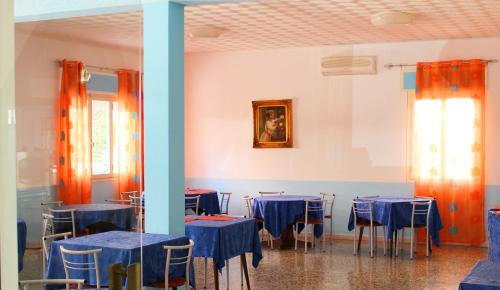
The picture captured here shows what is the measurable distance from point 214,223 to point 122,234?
141 centimetres

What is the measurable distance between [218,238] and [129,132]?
1511 millimetres

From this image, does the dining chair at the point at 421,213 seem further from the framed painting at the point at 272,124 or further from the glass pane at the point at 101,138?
the glass pane at the point at 101,138

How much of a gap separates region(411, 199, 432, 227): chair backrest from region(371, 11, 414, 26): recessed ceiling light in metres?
2.59

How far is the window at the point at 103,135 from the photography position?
17.1 feet

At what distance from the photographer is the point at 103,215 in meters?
5.77

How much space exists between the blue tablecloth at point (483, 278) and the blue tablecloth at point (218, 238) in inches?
114

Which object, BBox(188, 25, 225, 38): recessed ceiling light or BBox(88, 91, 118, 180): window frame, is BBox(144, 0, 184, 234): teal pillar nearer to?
BBox(88, 91, 118, 180): window frame

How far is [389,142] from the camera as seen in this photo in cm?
1077

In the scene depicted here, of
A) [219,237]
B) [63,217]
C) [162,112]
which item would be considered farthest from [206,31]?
[63,217]

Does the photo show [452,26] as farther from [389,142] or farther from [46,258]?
[46,258]

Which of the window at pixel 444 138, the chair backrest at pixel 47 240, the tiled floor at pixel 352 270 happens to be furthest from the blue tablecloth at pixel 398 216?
the chair backrest at pixel 47 240

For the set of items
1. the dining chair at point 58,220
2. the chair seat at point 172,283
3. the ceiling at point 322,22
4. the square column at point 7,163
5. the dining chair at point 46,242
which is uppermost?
the ceiling at point 322,22

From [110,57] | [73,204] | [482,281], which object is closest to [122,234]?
[73,204]

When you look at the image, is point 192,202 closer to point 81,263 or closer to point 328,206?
point 328,206
